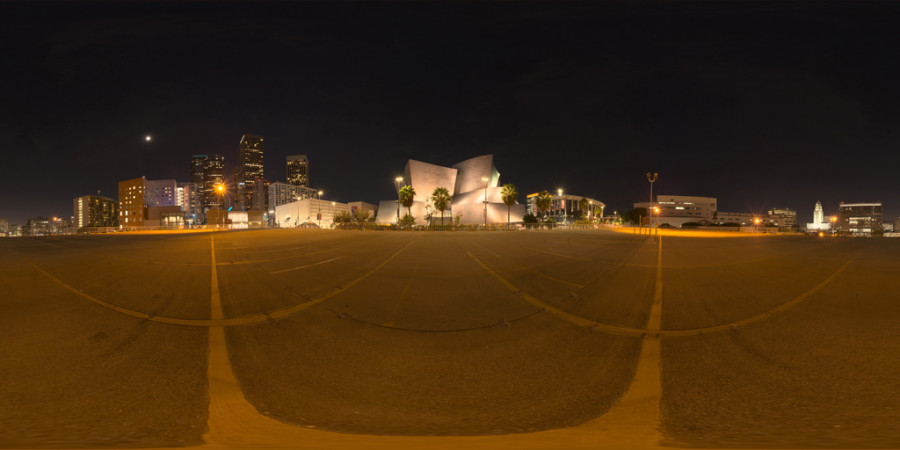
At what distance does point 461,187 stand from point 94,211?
605ft

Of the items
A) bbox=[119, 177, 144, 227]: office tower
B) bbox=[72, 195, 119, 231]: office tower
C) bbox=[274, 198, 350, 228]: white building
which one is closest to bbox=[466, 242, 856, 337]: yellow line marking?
bbox=[274, 198, 350, 228]: white building

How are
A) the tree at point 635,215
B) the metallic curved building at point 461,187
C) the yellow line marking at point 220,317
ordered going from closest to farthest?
the yellow line marking at point 220,317, the tree at point 635,215, the metallic curved building at point 461,187

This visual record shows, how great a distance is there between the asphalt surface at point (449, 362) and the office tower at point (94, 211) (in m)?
231

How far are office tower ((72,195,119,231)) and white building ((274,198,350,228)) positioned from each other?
3659 inches

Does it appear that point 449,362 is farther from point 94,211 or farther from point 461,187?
point 94,211

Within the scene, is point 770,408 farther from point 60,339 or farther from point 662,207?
point 662,207

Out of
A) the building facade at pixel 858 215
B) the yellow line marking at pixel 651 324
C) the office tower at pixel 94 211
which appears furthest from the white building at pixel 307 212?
the building facade at pixel 858 215

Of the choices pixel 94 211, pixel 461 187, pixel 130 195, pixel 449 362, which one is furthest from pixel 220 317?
pixel 94 211

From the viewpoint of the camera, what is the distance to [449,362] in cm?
470

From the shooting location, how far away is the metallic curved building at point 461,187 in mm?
134000

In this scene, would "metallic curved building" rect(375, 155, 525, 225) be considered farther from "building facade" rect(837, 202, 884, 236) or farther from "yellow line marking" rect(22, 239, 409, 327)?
"building facade" rect(837, 202, 884, 236)

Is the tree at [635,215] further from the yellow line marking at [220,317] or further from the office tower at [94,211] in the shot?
the office tower at [94,211]

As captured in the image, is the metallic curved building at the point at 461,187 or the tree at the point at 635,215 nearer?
the tree at the point at 635,215

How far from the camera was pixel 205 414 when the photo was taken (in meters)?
3.45
